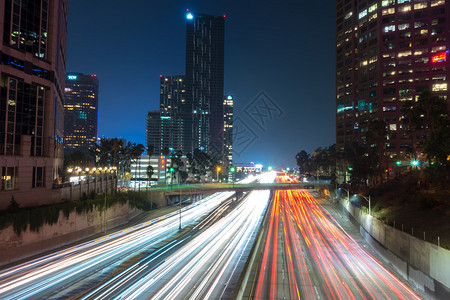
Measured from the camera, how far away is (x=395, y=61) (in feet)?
383

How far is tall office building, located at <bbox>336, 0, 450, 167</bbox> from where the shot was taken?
365ft

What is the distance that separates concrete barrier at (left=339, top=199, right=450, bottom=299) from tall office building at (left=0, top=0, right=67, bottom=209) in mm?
48124

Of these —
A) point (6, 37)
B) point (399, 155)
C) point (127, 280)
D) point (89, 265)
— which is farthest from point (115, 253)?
point (399, 155)

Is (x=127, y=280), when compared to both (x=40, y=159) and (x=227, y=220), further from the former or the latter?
(x=227, y=220)

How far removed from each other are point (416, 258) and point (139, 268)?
27.7m

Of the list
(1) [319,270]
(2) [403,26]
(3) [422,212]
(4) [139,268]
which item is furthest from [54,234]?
(2) [403,26]

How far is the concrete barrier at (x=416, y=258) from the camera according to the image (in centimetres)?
2498

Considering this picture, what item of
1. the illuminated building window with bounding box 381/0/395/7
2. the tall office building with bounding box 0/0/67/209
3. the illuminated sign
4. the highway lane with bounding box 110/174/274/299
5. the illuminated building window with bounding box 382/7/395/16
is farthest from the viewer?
the illuminated building window with bounding box 381/0/395/7

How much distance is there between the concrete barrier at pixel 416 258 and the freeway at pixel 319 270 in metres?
1.52

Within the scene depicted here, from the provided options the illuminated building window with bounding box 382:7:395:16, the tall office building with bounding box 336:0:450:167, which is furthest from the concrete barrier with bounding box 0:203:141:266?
the illuminated building window with bounding box 382:7:395:16

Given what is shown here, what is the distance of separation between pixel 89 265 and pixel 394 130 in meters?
117

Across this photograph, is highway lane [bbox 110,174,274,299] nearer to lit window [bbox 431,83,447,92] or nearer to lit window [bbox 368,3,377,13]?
lit window [bbox 431,83,447,92]

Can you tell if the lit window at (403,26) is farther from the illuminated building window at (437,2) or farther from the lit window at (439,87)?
the lit window at (439,87)

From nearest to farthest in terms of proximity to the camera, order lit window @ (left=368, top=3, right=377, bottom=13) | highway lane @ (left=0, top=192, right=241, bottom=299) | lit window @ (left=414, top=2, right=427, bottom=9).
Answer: highway lane @ (left=0, top=192, right=241, bottom=299), lit window @ (left=414, top=2, right=427, bottom=9), lit window @ (left=368, top=3, right=377, bottom=13)
